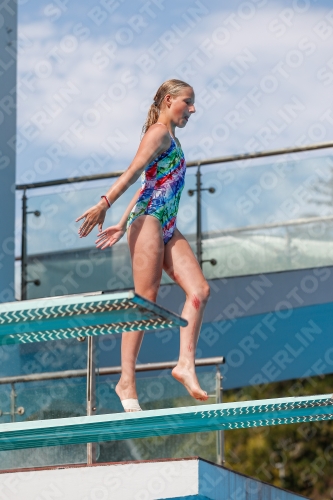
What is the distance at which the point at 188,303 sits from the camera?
16.0ft

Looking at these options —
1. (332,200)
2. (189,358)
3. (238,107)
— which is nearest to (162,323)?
(189,358)

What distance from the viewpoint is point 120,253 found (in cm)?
1068

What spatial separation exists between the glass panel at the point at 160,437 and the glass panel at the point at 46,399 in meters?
0.20

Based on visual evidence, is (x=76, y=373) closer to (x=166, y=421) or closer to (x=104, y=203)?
(x=166, y=421)

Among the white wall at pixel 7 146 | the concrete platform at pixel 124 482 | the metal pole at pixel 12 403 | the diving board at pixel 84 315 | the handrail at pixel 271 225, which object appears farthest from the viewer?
the handrail at pixel 271 225

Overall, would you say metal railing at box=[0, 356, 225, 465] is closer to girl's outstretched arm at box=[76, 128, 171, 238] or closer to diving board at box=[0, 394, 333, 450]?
diving board at box=[0, 394, 333, 450]

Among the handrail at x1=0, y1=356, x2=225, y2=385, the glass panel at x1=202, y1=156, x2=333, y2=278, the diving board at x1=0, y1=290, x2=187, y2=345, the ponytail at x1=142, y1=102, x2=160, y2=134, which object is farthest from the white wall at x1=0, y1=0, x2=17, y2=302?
the diving board at x1=0, y1=290, x2=187, y2=345

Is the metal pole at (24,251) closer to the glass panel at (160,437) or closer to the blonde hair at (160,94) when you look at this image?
the glass panel at (160,437)

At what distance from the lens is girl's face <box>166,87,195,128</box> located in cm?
503

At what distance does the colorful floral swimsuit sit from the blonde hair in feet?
0.68

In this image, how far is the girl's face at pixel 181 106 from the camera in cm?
503

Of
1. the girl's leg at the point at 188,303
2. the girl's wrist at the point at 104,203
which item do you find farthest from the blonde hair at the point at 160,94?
the girl's wrist at the point at 104,203

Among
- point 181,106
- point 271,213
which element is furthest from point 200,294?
point 271,213

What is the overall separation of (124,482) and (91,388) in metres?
0.71
